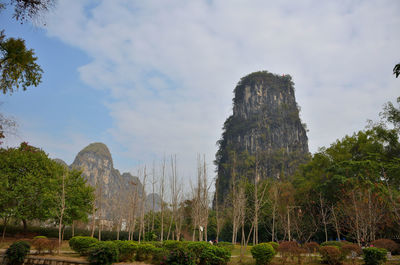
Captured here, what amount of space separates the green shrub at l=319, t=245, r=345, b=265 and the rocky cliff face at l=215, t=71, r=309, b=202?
5746 centimetres

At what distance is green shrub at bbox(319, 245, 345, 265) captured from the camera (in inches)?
449

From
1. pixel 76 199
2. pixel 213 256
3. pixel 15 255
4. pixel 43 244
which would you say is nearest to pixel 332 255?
pixel 213 256

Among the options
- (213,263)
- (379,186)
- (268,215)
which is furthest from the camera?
(268,215)

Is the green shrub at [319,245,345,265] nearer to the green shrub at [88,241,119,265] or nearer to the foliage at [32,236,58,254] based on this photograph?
the green shrub at [88,241,119,265]

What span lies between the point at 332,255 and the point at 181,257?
641 centimetres

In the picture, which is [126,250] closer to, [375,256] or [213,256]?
[213,256]

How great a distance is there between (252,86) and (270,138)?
67.3 feet

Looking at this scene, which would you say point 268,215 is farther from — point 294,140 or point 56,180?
point 294,140

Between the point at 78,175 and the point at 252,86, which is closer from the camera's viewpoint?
the point at 78,175

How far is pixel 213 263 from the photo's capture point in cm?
1048

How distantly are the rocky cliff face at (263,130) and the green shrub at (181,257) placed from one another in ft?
198

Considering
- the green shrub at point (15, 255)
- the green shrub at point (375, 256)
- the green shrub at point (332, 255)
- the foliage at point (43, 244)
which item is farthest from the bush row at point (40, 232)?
the green shrub at point (375, 256)

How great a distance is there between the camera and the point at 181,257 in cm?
986

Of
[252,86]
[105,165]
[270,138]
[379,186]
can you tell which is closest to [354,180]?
[379,186]
